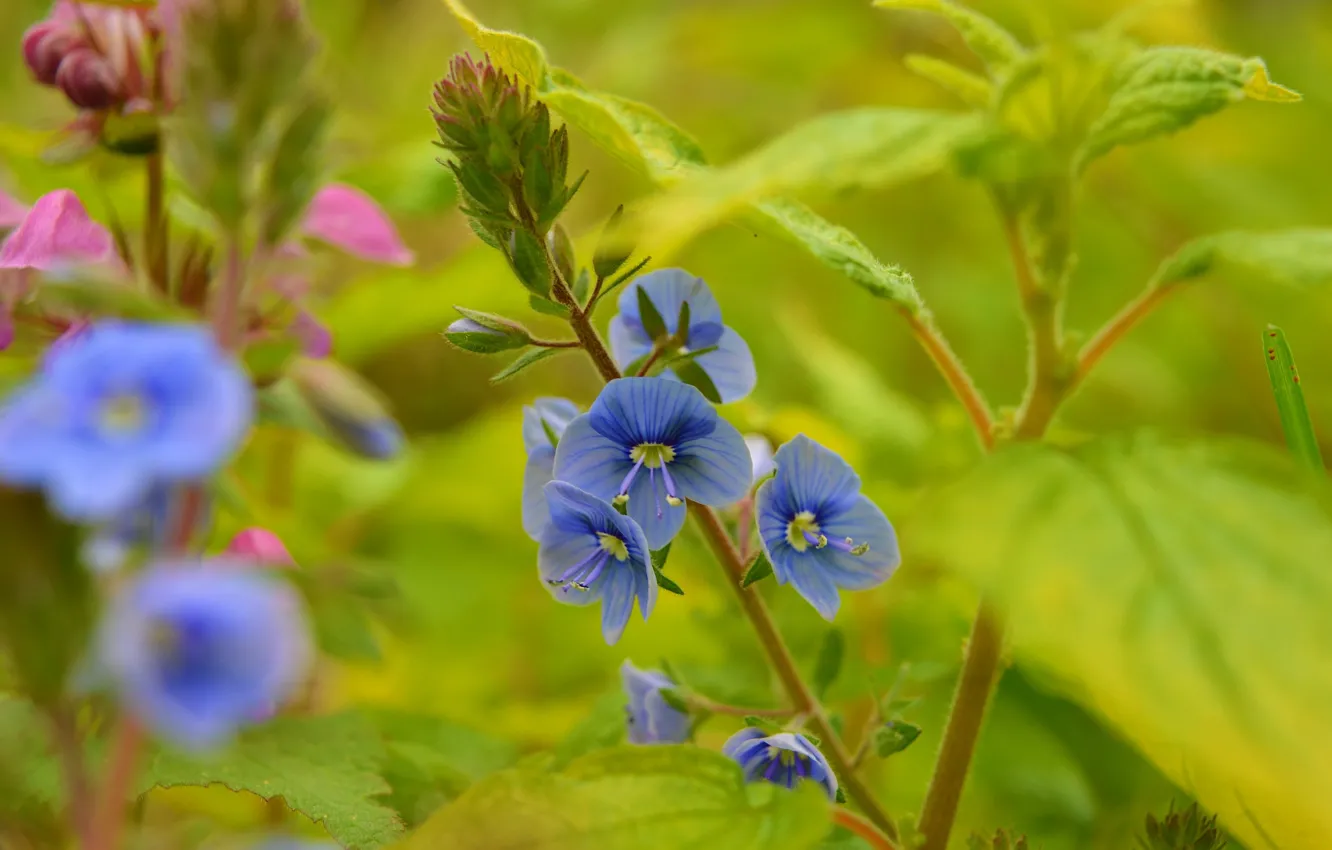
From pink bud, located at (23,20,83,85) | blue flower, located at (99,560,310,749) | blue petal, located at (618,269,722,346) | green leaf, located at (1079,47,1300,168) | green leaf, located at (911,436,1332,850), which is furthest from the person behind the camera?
pink bud, located at (23,20,83,85)

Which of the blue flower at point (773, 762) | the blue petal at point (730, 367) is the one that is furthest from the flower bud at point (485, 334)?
the blue flower at point (773, 762)

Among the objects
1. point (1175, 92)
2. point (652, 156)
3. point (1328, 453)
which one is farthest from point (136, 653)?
point (1328, 453)

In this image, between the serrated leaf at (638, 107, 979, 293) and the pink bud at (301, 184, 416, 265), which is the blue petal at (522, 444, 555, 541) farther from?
the pink bud at (301, 184, 416, 265)

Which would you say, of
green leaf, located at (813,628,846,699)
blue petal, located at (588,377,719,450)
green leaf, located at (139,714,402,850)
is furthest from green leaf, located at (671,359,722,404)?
green leaf, located at (139,714,402,850)

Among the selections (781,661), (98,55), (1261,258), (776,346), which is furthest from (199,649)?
(776,346)

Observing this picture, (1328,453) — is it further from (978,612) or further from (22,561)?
(22,561)

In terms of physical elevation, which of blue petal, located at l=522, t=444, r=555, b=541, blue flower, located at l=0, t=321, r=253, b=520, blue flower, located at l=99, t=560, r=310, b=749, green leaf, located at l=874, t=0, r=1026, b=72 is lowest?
blue petal, located at l=522, t=444, r=555, b=541
